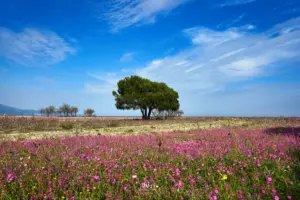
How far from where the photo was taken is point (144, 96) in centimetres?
4916

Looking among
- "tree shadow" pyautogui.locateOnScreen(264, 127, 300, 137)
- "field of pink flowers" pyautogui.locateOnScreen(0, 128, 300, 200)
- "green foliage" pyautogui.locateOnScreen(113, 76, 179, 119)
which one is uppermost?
"green foliage" pyautogui.locateOnScreen(113, 76, 179, 119)

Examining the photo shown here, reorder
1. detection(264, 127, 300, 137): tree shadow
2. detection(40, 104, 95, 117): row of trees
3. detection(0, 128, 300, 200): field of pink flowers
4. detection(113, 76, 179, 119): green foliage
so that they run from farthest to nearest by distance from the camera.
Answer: detection(40, 104, 95, 117): row of trees < detection(113, 76, 179, 119): green foliage < detection(264, 127, 300, 137): tree shadow < detection(0, 128, 300, 200): field of pink flowers

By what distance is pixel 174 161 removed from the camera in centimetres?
464

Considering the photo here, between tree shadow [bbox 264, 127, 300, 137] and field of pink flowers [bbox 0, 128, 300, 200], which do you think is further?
tree shadow [bbox 264, 127, 300, 137]

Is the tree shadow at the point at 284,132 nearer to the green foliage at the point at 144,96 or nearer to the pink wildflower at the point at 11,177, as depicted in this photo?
the pink wildflower at the point at 11,177

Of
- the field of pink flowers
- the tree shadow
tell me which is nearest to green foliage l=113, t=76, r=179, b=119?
the tree shadow

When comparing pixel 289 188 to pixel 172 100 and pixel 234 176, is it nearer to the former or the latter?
pixel 234 176

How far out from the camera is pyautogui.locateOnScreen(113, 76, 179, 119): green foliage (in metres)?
48.3

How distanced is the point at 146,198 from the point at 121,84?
5077cm

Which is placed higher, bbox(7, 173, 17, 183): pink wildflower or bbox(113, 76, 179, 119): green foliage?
bbox(113, 76, 179, 119): green foliage

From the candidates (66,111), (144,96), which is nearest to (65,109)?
(66,111)

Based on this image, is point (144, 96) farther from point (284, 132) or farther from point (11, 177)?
point (11, 177)

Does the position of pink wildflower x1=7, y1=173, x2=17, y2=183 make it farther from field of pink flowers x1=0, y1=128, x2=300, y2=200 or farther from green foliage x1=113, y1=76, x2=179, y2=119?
green foliage x1=113, y1=76, x2=179, y2=119

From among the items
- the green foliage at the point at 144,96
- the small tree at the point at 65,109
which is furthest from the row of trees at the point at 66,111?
the green foliage at the point at 144,96
